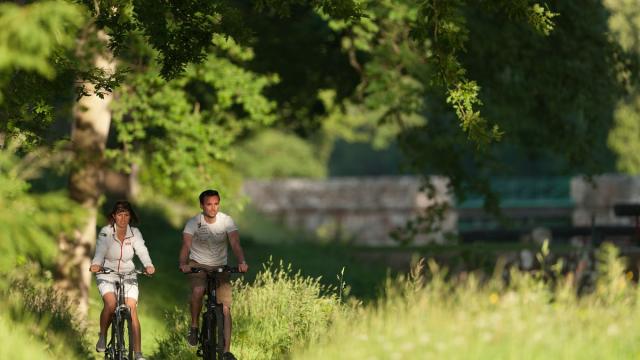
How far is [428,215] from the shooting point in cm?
2420

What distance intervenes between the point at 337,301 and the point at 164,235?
1692 centimetres

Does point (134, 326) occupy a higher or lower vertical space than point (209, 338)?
higher

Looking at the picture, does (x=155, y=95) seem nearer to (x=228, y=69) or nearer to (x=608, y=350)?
(x=228, y=69)

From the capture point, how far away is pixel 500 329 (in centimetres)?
1003

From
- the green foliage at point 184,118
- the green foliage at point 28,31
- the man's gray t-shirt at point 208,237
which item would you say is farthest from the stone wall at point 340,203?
the green foliage at point 28,31

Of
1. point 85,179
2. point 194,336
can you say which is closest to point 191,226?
point 194,336

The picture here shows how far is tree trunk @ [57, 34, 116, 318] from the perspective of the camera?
1975 centimetres

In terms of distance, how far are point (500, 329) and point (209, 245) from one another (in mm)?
3373

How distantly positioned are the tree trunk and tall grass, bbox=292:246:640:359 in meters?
8.73

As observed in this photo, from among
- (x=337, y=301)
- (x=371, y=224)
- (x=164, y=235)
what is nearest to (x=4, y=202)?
(x=337, y=301)

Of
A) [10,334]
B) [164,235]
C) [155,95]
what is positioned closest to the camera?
[10,334]

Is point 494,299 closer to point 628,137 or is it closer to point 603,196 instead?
point 603,196

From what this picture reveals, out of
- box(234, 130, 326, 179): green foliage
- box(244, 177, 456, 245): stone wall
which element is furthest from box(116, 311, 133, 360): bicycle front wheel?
box(234, 130, 326, 179): green foliage

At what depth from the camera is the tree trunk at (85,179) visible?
19750 mm
